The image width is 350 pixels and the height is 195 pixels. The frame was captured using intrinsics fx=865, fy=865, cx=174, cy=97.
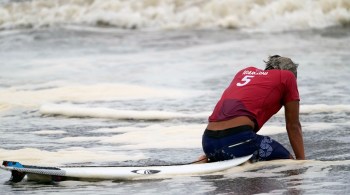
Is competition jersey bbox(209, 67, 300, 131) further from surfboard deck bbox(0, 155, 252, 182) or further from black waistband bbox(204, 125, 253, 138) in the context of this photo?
surfboard deck bbox(0, 155, 252, 182)

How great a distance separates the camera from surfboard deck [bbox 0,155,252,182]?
7289mm

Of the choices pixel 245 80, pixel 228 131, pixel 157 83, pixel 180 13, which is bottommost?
pixel 228 131

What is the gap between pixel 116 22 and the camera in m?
24.6

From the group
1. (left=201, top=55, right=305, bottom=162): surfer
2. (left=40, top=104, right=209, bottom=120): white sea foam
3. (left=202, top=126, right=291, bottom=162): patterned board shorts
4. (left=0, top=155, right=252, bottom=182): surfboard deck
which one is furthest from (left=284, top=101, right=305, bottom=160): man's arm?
(left=40, top=104, right=209, bottom=120): white sea foam

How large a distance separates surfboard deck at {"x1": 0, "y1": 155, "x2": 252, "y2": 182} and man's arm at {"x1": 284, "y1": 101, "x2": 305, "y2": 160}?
1.40 feet

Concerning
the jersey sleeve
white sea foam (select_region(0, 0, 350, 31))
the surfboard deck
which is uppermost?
white sea foam (select_region(0, 0, 350, 31))

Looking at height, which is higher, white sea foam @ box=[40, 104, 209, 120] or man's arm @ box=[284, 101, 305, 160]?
white sea foam @ box=[40, 104, 209, 120]

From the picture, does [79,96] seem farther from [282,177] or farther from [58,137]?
[282,177]

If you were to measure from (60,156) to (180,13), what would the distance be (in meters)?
15.2

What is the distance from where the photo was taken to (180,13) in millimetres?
23625

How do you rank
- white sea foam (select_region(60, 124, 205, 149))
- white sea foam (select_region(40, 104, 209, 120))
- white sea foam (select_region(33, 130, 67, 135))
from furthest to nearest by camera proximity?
white sea foam (select_region(40, 104, 209, 120))
white sea foam (select_region(33, 130, 67, 135))
white sea foam (select_region(60, 124, 205, 149))

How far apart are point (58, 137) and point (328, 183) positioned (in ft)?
13.6

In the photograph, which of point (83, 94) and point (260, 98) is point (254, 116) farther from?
point (83, 94)

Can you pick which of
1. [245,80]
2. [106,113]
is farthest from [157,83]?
[245,80]
